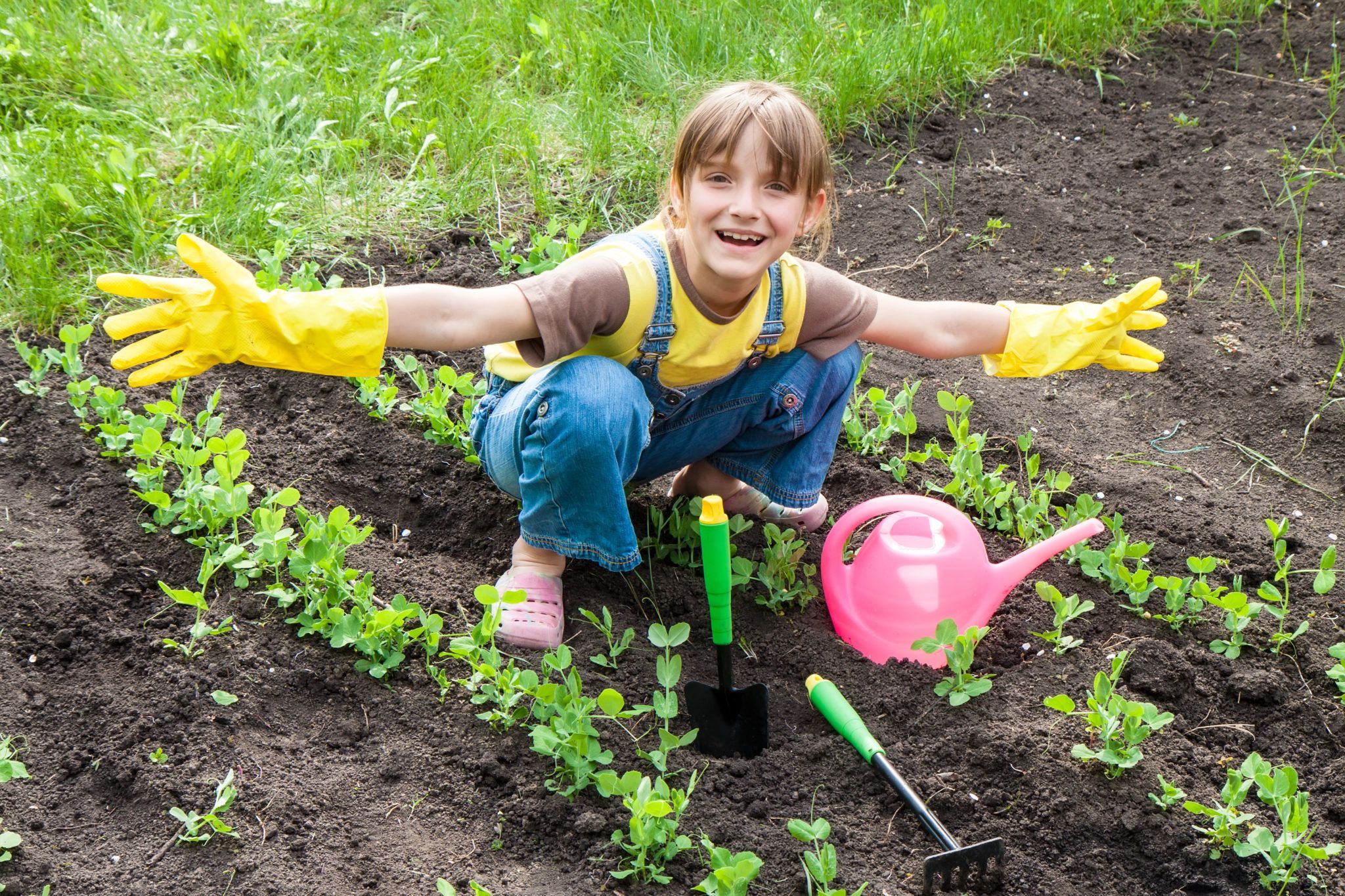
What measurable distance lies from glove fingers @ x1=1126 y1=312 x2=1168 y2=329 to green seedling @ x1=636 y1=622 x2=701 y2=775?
1036 millimetres

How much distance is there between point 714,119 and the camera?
2.05 meters

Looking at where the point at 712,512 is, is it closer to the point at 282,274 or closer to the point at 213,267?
the point at 213,267

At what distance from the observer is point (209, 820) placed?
69.6 inches

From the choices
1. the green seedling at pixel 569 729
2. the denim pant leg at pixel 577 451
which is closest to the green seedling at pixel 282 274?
the denim pant leg at pixel 577 451

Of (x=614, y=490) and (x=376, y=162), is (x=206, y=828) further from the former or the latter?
(x=376, y=162)

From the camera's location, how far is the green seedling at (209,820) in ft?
5.78

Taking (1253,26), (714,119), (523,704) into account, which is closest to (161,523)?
(523,704)

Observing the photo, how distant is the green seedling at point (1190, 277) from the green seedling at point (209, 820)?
2.61m

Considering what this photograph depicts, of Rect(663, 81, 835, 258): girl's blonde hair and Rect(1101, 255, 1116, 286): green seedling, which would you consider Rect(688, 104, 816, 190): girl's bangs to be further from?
Rect(1101, 255, 1116, 286): green seedling

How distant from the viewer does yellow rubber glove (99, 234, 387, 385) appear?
1772 millimetres

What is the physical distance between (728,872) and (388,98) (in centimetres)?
263

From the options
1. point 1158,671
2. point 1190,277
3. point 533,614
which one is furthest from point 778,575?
point 1190,277

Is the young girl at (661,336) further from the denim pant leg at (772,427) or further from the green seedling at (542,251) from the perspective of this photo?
the green seedling at (542,251)

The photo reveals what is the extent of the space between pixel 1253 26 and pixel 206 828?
4317 millimetres
